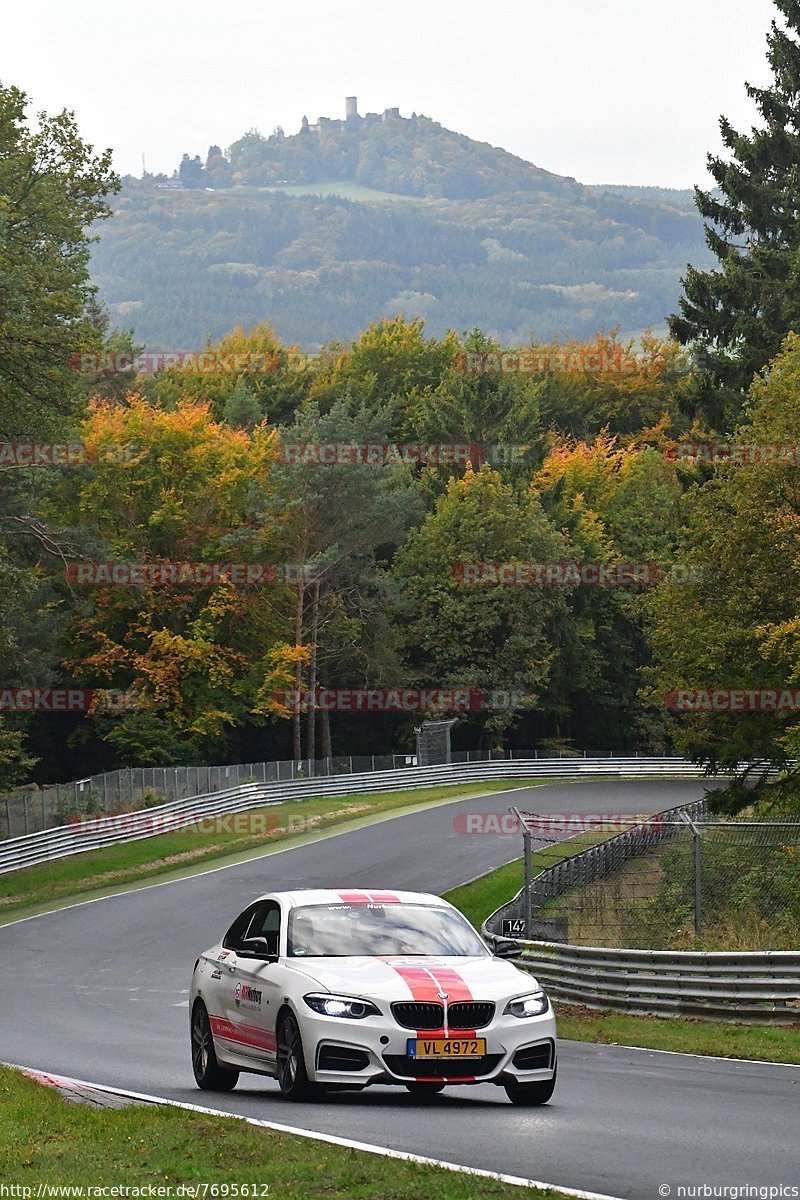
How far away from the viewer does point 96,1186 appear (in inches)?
335

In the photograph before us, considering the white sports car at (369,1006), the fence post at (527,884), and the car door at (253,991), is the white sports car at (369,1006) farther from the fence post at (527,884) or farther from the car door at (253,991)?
the fence post at (527,884)

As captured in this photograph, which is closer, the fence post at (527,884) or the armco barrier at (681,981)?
the armco barrier at (681,981)

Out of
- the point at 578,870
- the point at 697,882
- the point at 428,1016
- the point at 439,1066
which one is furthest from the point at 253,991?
the point at 578,870

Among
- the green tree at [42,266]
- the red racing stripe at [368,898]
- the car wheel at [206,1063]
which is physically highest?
the green tree at [42,266]

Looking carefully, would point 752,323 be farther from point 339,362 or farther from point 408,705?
point 339,362

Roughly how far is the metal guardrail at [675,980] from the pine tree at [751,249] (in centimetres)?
2997

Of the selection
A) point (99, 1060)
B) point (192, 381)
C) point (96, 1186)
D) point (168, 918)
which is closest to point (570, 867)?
point (168, 918)

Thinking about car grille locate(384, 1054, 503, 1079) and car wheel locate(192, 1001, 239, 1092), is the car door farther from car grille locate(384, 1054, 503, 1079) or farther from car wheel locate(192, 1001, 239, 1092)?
car grille locate(384, 1054, 503, 1079)

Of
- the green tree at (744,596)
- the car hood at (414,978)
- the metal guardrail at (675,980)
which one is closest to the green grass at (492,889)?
the green tree at (744,596)

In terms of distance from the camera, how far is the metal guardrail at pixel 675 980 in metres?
19.0

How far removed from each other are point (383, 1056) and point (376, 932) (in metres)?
1.57

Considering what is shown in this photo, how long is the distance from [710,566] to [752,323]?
1352 cm

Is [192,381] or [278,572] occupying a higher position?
[192,381]

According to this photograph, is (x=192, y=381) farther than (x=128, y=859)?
Yes
